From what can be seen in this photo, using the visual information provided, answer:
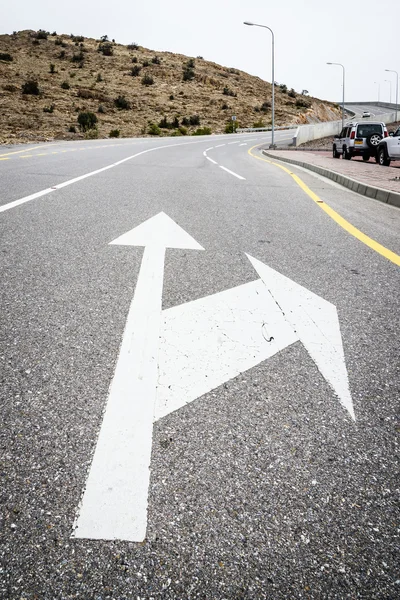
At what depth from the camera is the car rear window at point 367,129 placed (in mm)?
18766

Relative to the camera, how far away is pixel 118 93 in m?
53.1

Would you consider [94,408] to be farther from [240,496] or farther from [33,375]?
[240,496]

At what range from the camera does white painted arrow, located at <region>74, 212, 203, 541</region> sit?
4.26ft

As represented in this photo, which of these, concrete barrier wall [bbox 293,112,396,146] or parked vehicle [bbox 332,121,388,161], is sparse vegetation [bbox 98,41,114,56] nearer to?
concrete barrier wall [bbox 293,112,396,146]

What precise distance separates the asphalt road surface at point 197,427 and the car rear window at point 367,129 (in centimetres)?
1744

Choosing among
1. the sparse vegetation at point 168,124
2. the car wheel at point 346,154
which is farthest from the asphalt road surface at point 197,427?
the sparse vegetation at point 168,124

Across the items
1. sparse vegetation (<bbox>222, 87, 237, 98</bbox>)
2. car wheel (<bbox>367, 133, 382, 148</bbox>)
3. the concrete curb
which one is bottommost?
the concrete curb

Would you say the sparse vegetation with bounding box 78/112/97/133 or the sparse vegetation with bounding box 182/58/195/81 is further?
the sparse vegetation with bounding box 182/58/195/81

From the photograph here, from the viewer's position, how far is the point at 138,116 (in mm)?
47406

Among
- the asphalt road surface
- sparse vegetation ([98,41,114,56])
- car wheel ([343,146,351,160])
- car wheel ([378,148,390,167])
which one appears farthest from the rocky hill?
the asphalt road surface

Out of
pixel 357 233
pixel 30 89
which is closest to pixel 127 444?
pixel 357 233

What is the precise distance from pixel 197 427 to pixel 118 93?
193 ft

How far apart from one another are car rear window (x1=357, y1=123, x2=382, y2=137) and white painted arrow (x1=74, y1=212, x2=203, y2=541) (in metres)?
19.2

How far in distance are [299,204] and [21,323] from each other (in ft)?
18.5
